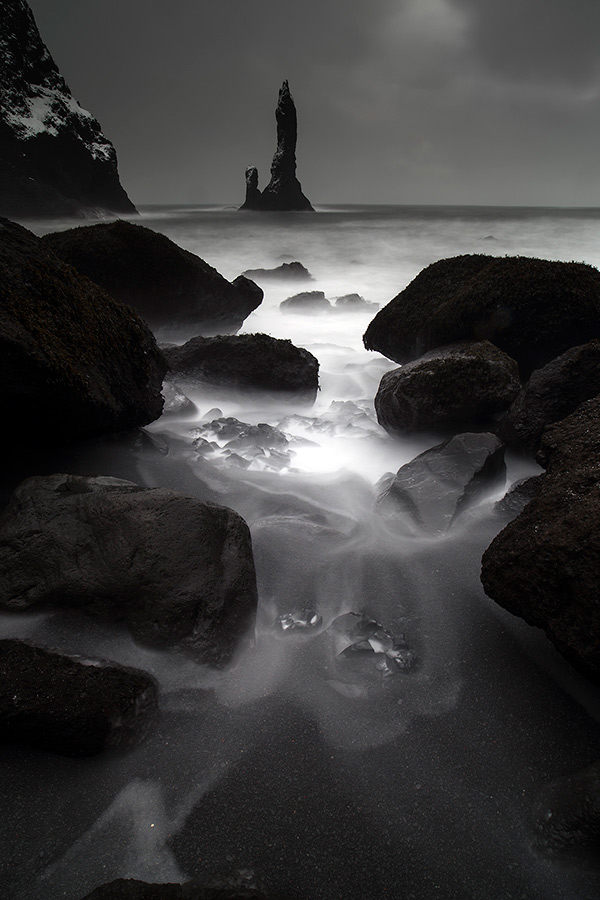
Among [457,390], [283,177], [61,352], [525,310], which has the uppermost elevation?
[283,177]

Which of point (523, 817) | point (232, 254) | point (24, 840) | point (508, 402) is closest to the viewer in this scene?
point (24, 840)

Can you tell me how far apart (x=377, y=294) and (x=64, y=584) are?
38.9ft

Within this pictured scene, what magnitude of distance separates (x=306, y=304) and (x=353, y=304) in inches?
47.5

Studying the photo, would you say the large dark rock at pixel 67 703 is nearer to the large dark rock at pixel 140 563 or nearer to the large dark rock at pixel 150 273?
the large dark rock at pixel 140 563

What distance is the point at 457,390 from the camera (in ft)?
15.9

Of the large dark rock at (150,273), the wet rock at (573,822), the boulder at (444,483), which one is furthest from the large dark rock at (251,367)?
the wet rock at (573,822)

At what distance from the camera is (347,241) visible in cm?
1612

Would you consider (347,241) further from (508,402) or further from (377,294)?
(508,402)

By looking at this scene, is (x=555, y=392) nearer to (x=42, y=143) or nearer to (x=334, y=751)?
(x=334, y=751)

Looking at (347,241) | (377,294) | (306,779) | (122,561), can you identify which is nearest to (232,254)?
(347,241)

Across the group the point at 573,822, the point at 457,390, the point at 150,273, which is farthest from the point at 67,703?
the point at 150,273

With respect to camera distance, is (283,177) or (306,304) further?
(283,177)

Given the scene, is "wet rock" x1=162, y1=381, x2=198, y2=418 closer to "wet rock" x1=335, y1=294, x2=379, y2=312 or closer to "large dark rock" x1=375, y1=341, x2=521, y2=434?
"large dark rock" x1=375, y1=341, x2=521, y2=434

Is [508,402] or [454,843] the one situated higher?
[508,402]
